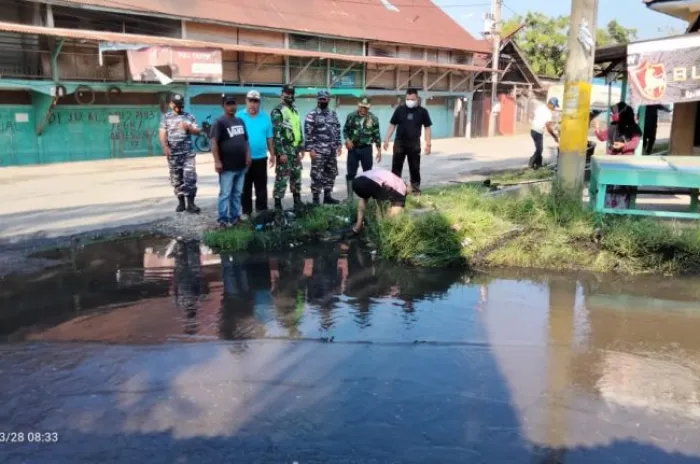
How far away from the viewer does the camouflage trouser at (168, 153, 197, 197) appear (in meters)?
8.62

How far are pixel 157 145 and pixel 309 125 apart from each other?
13455 millimetres

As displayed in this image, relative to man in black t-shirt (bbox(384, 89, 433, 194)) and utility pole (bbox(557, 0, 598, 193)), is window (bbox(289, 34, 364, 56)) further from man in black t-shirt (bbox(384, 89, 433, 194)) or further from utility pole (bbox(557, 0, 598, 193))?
utility pole (bbox(557, 0, 598, 193))

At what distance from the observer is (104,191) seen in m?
11.7

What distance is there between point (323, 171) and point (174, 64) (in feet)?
38.1

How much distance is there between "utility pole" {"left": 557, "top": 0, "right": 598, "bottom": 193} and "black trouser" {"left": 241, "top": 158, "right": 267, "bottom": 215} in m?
3.82

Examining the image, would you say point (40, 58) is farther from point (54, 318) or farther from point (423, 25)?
point (423, 25)

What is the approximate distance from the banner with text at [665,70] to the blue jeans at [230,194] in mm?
5735

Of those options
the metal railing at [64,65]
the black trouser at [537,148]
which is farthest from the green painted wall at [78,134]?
the black trouser at [537,148]

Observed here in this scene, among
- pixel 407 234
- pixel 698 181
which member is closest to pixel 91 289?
pixel 407 234

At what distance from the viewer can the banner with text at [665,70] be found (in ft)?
28.2

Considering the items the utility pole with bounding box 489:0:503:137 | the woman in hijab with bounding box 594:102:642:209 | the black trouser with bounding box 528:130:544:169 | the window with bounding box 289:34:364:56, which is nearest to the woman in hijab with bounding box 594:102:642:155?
the woman in hijab with bounding box 594:102:642:209

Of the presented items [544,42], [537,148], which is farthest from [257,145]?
[544,42]

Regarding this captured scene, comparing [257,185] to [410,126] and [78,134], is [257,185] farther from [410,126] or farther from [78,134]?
[78,134]

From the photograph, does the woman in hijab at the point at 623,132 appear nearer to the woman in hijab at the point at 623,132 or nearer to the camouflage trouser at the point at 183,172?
the woman in hijab at the point at 623,132
